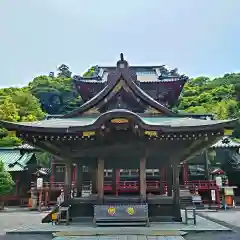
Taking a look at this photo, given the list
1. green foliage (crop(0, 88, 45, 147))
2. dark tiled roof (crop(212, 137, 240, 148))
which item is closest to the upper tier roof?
dark tiled roof (crop(212, 137, 240, 148))

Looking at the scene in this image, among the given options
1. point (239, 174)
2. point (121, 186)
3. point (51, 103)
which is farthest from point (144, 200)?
point (51, 103)

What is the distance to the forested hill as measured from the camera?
51875 mm

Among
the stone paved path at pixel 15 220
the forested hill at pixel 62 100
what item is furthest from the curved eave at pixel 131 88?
the forested hill at pixel 62 100

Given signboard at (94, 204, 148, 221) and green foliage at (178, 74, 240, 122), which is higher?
green foliage at (178, 74, 240, 122)

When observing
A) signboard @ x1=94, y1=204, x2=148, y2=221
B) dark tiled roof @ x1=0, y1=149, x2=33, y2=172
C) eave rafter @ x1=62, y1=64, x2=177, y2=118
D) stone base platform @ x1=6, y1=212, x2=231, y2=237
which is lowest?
stone base platform @ x1=6, y1=212, x2=231, y2=237

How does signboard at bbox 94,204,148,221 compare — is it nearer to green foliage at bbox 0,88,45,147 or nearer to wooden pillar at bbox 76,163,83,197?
wooden pillar at bbox 76,163,83,197

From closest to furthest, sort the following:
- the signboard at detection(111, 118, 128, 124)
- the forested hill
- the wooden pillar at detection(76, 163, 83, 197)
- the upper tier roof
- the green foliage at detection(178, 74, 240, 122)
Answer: the signboard at detection(111, 118, 128, 124)
the wooden pillar at detection(76, 163, 83, 197)
the upper tier roof
the green foliage at detection(178, 74, 240, 122)
the forested hill

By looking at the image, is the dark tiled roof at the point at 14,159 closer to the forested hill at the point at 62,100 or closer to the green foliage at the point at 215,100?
the forested hill at the point at 62,100

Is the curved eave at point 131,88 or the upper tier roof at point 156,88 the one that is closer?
the curved eave at point 131,88

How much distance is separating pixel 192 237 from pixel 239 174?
23649 mm

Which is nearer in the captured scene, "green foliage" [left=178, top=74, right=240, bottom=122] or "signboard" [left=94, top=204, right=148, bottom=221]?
"signboard" [left=94, top=204, right=148, bottom=221]

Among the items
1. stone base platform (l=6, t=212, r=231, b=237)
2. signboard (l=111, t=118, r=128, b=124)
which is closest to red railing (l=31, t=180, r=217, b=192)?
stone base platform (l=6, t=212, r=231, b=237)

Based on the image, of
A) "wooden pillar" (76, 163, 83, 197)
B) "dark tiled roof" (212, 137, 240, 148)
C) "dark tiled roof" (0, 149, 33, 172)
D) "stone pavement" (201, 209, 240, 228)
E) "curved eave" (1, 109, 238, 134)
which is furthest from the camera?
"dark tiled roof" (0, 149, 33, 172)

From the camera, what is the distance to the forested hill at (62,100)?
51875 mm
